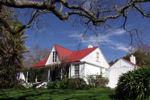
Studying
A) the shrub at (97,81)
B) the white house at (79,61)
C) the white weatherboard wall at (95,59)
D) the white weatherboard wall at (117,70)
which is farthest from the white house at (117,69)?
the shrub at (97,81)

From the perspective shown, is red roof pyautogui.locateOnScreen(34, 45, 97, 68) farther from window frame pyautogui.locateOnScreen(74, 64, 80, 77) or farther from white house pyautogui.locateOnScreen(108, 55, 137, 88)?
white house pyautogui.locateOnScreen(108, 55, 137, 88)

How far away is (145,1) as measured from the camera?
19.4m

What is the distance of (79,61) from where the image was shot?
49.0m

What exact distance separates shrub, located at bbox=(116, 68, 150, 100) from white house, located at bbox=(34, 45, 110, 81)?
65.2 feet

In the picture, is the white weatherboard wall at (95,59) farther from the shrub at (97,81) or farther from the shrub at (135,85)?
Result: the shrub at (135,85)

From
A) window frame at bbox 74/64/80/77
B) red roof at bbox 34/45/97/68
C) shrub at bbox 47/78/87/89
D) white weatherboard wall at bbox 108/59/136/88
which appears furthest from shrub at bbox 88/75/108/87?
red roof at bbox 34/45/97/68

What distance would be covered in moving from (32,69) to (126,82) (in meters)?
30.9

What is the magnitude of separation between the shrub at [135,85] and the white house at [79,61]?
19866 millimetres

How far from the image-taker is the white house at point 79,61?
49.0 meters

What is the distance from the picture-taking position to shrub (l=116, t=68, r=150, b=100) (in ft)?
83.5

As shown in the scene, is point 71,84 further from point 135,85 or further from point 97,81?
point 135,85

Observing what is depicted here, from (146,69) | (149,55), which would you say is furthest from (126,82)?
(149,55)

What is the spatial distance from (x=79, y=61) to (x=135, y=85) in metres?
23.2

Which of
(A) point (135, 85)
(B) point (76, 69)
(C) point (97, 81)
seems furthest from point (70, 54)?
(A) point (135, 85)
